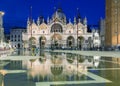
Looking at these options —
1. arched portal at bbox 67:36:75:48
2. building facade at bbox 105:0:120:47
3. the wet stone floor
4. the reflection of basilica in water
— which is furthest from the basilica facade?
the wet stone floor

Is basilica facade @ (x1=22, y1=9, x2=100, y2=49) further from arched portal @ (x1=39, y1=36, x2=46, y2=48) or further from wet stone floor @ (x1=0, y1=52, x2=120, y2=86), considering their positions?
wet stone floor @ (x1=0, y1=52, x2=120, y2=86)

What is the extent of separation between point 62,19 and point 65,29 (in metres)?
9.15

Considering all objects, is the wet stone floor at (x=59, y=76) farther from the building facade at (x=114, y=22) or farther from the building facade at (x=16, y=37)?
the building facade at (x=16, y=37)

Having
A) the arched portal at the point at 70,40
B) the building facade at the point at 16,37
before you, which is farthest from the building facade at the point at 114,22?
the building facade at the point at 16,37

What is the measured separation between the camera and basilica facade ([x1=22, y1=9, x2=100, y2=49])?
16525 cm

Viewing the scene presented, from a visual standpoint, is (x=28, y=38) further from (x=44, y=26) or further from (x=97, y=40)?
(x=97, y=40)

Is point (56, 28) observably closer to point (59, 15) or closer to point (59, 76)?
point (59, 15)

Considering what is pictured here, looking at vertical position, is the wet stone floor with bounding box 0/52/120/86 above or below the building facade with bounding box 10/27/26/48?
below

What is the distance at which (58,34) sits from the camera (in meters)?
171

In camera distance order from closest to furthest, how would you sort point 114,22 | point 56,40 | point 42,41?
point 114,22, point 56,40, point 42,41

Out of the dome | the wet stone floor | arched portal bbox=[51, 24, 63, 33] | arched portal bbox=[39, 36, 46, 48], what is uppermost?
the dome

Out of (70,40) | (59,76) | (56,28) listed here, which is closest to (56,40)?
(70,40)

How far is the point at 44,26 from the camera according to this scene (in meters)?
172

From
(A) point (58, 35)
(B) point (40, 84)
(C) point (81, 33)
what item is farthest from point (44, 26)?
(B) point (40, 84)
